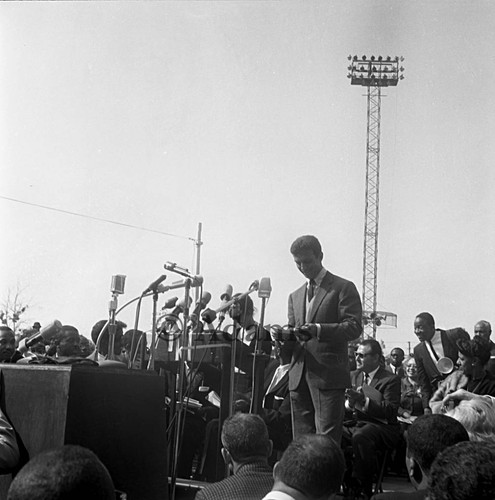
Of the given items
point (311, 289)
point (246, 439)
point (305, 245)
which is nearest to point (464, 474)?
point (246, 439)

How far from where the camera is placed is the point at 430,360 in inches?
251

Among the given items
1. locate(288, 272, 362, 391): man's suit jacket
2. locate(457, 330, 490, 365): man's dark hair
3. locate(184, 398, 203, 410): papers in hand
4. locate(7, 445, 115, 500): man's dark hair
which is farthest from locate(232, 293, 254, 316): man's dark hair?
locate(7, 445, 115, 500): man's dark hair

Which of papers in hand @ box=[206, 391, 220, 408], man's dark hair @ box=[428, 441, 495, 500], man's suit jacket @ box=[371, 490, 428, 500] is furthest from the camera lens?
papers in hand @ box=[206, 391, 220, 408]

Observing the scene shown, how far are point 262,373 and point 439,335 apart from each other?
2136mm

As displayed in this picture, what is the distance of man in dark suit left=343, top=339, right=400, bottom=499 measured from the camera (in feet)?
18.2

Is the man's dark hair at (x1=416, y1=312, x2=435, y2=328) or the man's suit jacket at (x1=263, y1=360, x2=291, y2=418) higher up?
the man's dark hair at (x1=416, y1=312, x2=435, y2=328)

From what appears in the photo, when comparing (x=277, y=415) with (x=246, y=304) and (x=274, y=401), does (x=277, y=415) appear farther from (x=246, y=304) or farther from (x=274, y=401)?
(x=246, y=304)

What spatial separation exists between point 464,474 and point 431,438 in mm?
943

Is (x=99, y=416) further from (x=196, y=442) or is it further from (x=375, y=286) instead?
(x=375, y=286)

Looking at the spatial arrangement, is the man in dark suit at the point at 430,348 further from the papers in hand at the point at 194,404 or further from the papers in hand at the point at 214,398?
the papers in hand at the point at 194,404

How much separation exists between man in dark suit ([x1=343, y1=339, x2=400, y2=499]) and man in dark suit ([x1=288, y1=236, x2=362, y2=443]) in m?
1.28

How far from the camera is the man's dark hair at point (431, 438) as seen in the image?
250 centimetres

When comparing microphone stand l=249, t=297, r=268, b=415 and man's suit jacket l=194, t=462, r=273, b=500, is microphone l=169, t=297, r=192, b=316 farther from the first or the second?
man's suit jacket l=194, t=462, r=273, b=500

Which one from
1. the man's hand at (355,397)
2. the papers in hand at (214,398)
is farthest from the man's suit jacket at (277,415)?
the man's hand at (355,397)
